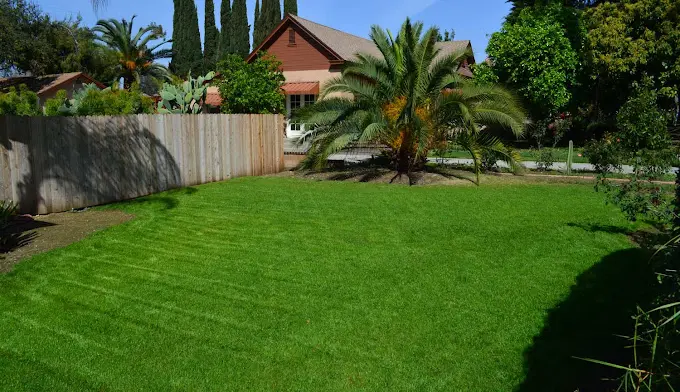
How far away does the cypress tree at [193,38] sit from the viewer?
4791 cm

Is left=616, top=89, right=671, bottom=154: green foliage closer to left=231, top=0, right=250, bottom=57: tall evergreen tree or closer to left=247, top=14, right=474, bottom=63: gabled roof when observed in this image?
left=247, top=14, right=474, bottom=63: gabled roof

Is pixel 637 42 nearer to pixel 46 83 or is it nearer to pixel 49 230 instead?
pixel 49 230

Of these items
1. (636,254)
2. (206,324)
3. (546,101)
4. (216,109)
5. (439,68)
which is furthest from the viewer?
(216,109)

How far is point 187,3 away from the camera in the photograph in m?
47.9

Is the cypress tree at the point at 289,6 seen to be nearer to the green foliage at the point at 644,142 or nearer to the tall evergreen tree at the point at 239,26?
the tall evergreen tree at the point at 239,26

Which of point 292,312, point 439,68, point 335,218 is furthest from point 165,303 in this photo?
point 439,68

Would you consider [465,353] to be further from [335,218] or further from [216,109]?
[216,109]

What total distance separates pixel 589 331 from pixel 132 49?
148 feet

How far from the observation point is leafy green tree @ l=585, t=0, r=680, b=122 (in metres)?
24.2

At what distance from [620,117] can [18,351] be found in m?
8.95

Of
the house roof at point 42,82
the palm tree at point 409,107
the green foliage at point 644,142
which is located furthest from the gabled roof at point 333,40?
the green foliage at point 644,142

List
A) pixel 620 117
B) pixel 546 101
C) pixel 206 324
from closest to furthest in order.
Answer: pixel 206 324
pixel 620 117
pixel 546 101

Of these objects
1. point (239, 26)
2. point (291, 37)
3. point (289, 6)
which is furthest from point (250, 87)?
point (239, 26)

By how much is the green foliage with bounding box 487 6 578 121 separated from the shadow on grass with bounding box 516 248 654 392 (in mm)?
20557
